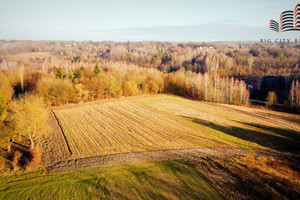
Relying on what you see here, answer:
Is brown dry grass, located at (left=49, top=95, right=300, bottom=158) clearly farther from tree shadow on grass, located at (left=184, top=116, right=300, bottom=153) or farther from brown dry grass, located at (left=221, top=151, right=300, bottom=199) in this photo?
brown dry grass, located at (left=221, top=151, right=300, bottom=199)

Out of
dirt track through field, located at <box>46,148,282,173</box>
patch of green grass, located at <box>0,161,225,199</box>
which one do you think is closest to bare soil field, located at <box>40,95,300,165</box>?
dirt track through field, located at <box>46,148,282,173</box>

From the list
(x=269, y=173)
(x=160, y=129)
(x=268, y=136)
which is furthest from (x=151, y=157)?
(x=268, y=136)

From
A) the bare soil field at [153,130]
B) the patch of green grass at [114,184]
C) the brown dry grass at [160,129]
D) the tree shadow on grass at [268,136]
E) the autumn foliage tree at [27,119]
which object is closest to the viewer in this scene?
the patch of green grass at [114,184]

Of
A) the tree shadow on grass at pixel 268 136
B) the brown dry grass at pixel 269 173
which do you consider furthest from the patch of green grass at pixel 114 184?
the tree shadow on grass at pixel 268 136

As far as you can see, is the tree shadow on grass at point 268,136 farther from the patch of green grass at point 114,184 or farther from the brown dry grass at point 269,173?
the patch of green grass at point 114,184

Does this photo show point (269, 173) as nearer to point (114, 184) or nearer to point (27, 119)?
point (114, 184)

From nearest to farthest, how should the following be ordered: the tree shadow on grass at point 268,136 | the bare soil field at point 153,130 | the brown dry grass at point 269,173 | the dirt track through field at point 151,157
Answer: the brown dry grass at point 269,173 < the dirt track through field at point 151,157 < the bare soil field at point 153,130 < the tree shadow on grass at point 268,136

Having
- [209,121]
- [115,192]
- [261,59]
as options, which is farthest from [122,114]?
[261,59]
